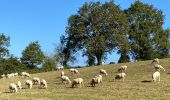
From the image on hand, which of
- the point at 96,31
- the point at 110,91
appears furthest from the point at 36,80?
the point at 96,31

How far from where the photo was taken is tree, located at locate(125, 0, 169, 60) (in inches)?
4688

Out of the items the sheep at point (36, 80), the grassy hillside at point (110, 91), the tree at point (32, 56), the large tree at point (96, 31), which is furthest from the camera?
the tree at point (32, 56)

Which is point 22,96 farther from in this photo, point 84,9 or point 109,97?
point 84,9

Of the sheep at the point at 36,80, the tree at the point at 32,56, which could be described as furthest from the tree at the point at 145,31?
the sheep at the point at 36,80

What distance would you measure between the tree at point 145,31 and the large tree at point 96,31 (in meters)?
8.31

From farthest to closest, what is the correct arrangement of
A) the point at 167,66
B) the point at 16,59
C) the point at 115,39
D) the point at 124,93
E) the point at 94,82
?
the point at 16,59
the point at 115,39
the point at 167,66
the point at 94,82
the point at 124,93

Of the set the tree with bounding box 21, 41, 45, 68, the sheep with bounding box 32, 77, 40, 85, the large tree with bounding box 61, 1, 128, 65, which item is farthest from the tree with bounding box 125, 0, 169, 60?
the sheep with bounding box 32, 77, 40, 85

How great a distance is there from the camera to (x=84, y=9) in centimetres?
11069

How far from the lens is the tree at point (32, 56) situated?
115 m

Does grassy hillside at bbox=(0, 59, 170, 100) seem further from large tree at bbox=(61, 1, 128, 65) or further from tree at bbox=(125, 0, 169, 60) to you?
tree at bbox=(125, 0, 169, 60)

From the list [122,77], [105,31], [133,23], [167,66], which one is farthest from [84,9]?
[122,77]

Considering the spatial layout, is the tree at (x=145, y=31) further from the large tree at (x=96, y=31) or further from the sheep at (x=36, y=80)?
the sheep at (x=36, y=80)

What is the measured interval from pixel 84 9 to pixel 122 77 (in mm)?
57906

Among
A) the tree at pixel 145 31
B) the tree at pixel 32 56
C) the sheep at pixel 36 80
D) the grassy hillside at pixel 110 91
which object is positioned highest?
the tree at pixel 145 31
